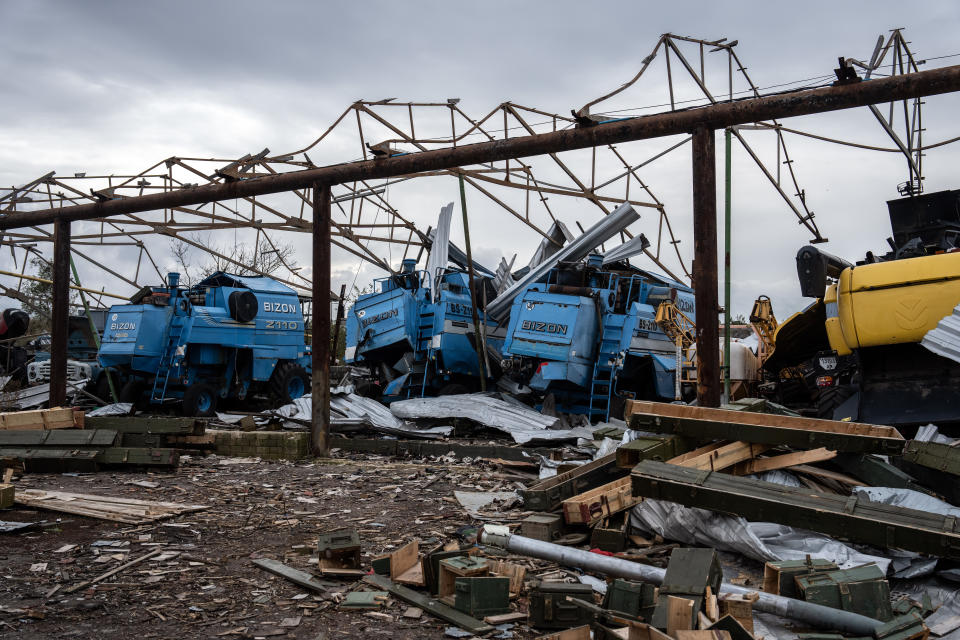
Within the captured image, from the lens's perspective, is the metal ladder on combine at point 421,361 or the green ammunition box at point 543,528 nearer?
the green ammunition box at point 543,528

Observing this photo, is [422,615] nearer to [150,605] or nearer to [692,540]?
[150,605]

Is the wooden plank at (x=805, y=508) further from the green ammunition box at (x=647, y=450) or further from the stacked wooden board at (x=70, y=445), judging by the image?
the stacked wooden board at (x=70, y=445)

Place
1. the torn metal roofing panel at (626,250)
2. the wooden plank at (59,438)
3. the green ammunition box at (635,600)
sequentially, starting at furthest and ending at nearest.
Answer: the torn metal roofing panel at (626,250)
the wooden plank at (59,438)
the green ammunition box at (635,600)

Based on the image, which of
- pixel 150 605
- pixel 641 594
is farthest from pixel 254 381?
pixel 641 594

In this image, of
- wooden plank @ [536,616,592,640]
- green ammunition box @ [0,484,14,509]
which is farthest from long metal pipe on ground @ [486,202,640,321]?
wooden plank @ [536,616,592,640]

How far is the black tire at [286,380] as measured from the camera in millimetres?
18656

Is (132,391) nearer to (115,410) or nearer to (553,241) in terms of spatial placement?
(115,410)

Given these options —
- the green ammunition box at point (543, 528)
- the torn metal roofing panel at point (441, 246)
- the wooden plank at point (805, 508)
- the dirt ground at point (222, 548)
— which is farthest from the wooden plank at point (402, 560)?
the torn metal roofing panel at point (441, 246)

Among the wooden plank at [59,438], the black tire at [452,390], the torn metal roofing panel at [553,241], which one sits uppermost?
the torn metal roofing panel at [553,241]

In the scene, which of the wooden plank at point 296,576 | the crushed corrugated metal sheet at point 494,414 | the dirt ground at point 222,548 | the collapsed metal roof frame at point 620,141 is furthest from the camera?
the crushed corrugated metal sheet at point 494,414

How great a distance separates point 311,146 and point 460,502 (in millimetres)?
7021

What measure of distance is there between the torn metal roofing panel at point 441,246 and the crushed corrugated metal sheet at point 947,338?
1037 cm

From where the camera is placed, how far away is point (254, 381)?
1861 centimetres

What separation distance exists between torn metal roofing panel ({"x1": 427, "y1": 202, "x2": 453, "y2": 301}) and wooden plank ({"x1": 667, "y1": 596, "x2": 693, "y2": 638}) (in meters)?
12.6
